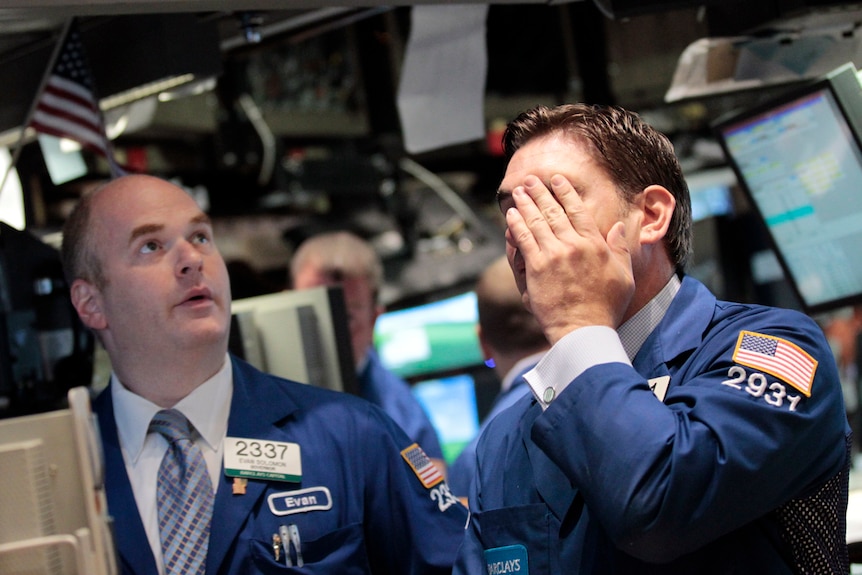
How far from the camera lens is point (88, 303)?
2.41 metres

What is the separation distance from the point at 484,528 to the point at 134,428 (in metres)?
0.86

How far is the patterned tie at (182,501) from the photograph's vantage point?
2051mm

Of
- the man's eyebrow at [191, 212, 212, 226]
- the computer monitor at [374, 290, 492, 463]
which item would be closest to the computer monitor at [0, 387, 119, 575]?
the man's eyebrow at [191, 212, 212, 226]

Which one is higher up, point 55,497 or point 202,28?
point 202,28

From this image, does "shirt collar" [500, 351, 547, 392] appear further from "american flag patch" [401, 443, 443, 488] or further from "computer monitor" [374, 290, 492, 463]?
"computer monitor" [374, 290, 492, 463]

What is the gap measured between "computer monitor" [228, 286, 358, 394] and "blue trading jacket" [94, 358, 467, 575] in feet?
1.41

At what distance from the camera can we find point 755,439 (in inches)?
58.8

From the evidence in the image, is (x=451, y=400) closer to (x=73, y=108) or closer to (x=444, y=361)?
(x=444, y=361)

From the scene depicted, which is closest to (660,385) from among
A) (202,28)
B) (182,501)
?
(182,501)

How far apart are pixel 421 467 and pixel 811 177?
1.30 meters

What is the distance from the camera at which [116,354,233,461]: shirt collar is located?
87.7 inches

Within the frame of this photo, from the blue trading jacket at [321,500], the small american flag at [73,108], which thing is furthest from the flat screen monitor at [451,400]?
the blue trading jacket at [321,500]

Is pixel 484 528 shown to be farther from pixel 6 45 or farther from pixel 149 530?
pixel 6 45

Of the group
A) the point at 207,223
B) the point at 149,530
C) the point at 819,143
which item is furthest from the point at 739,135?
the point at 149,530
